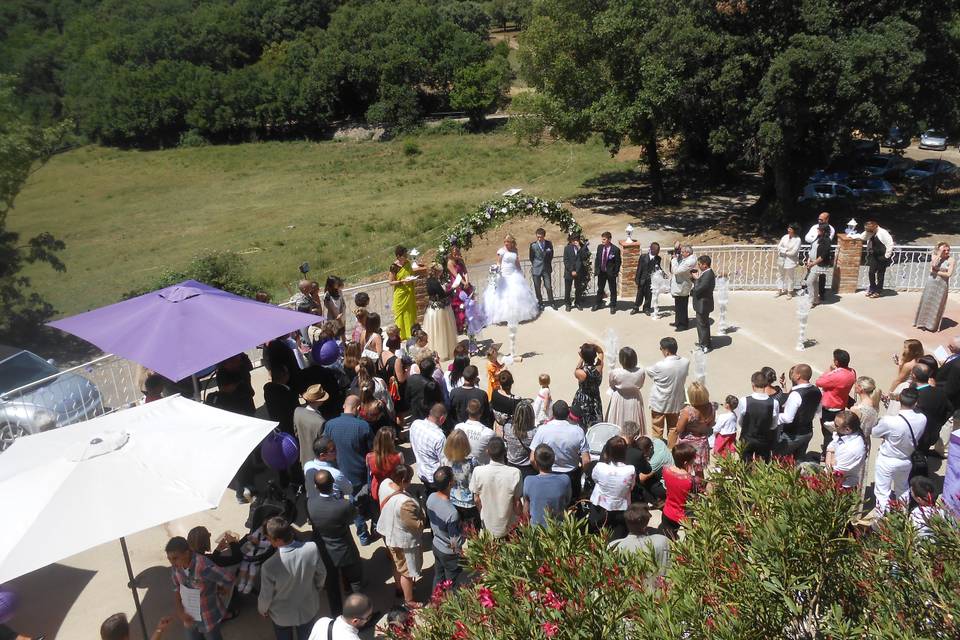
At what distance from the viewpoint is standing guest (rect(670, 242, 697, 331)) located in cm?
1297

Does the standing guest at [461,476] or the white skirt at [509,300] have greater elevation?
the standing guest at [461,476]

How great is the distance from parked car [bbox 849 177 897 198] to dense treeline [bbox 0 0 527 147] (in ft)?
114

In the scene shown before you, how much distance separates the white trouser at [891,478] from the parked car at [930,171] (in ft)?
92.8

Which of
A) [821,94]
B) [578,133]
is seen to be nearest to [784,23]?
[821,94]

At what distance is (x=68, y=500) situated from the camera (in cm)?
530

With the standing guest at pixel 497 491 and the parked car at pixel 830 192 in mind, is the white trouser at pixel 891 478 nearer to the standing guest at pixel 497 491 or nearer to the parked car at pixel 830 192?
the standing guest at pixel 497 491

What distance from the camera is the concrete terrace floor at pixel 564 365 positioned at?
7.21 metres

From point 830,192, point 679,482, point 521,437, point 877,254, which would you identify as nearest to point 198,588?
point 521,437

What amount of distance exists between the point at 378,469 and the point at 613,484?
2.16m

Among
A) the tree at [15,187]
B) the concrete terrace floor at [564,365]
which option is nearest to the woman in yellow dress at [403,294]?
the concrete terrace floor at [564,365]

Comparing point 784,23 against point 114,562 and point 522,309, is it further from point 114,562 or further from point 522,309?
point 114,562

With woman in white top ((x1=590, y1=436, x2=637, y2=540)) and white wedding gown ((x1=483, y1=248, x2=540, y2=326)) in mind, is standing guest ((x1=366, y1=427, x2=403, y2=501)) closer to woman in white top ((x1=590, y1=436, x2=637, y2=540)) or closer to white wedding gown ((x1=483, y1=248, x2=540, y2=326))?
woman in white top ((x1=590, y1=436, x2=637, y2=540))

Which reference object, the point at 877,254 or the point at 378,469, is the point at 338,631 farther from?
the point at 877,254

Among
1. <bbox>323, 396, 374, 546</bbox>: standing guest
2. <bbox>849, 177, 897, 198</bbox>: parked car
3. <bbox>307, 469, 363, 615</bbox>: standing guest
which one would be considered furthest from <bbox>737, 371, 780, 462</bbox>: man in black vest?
<bbox>849, 177, 897, 198</bbox>: parked car
